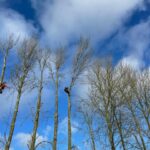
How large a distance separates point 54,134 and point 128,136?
548 cm

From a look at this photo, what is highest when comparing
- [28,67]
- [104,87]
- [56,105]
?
[28,67]

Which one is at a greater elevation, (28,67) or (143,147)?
(28,67)

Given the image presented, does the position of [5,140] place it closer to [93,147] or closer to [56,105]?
[56,105]

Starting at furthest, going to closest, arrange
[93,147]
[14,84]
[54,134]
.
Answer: [93,147], [14,84], [54,134]

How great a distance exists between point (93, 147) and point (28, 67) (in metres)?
11.6

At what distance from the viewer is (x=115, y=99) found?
16.6 metres

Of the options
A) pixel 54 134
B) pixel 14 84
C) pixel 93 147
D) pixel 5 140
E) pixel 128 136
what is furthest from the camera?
pixel 93 147

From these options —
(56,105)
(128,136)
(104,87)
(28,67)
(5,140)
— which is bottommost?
(5,140)

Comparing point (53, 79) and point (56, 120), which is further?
point (53, 79)

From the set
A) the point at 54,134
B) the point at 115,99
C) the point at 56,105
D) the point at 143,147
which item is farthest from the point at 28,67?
the point at 143,147

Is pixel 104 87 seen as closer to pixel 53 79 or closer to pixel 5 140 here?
pixel 53 79

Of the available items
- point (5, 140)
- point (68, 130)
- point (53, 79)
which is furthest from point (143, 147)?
point (5, 140)

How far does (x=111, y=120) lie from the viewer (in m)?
15.5

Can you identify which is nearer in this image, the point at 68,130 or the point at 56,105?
the point at 68,130
